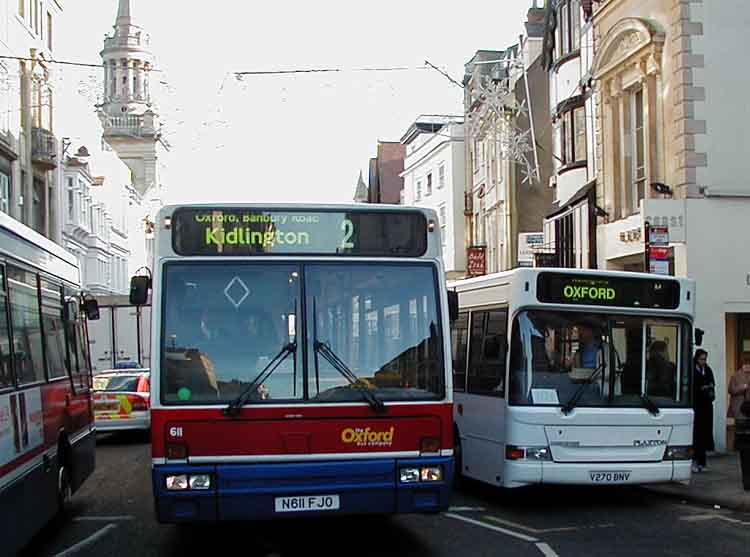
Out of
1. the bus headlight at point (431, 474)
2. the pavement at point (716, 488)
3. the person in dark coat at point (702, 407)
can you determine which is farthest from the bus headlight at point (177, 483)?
the person in dark coat at point (702, 407)

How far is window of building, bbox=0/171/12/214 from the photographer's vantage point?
3756 cm

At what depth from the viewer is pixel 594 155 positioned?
23.8 meters

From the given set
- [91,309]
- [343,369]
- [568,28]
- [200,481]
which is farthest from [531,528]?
[568,28]

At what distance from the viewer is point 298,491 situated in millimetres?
8422

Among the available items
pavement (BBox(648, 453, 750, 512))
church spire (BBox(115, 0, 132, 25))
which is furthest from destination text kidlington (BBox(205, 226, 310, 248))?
church spire (BBox(115, 0, 132, 25))

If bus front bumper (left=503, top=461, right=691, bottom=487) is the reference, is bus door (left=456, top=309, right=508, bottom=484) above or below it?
above

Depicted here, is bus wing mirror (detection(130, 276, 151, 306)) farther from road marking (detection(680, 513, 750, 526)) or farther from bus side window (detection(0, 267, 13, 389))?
road marking (detection(680, 513, 750, 526))

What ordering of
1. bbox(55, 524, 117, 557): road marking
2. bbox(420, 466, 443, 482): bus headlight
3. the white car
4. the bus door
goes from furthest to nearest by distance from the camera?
1. the white car
2. the bus door
3. bbox(55, 524, 117, 557): road marking
4. bbox(420, 466, 443, 482): bus headlight

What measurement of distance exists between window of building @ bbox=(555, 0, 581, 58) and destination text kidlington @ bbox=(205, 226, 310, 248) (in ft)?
60.2

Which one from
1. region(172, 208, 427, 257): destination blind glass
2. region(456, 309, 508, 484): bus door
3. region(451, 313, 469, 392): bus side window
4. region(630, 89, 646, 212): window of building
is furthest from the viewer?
region(630, 89, 646, 212): window of building

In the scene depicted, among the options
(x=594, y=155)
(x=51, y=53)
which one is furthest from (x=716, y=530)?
(x=51, y=53)

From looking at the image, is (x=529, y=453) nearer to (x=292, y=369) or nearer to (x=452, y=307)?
(x=452, y=307)

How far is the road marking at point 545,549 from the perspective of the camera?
9.29 m

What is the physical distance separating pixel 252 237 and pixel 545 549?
3.77 m
